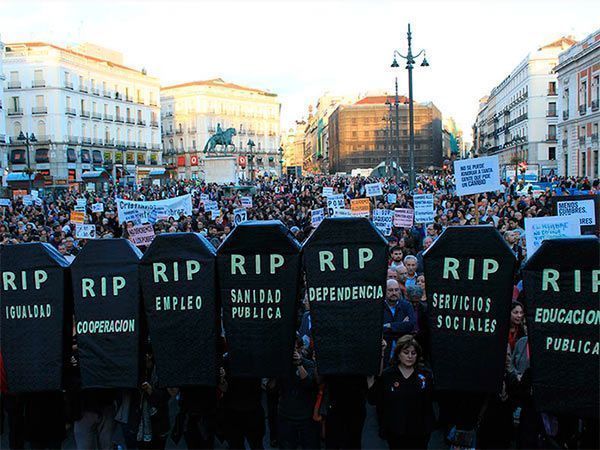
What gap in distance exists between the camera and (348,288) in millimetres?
4781

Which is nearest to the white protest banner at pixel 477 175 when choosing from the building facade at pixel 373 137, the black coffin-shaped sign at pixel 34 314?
the black coffin-shaped sign at pixel 34 314

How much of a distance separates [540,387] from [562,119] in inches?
2269

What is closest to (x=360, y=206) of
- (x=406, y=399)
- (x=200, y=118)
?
(x=406, y=399)

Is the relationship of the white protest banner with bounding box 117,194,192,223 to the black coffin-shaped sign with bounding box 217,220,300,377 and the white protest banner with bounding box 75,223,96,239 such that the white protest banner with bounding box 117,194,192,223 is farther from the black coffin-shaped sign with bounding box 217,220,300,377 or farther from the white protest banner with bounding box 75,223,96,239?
the black coffin-shaped sign with bounding box 217,220,300,377

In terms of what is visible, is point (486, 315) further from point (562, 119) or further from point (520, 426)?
point (562, 119)

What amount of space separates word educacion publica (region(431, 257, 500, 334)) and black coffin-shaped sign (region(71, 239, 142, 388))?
2.30 meters

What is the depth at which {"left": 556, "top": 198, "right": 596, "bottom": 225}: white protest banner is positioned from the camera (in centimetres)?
1061

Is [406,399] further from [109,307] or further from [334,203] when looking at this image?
[334,203]

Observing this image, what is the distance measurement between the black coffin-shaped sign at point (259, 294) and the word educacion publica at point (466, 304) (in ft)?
3.54

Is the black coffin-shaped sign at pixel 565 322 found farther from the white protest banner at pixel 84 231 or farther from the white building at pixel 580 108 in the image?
the white building at pixel 580 108

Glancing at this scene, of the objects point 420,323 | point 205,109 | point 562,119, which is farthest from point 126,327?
point 205,109

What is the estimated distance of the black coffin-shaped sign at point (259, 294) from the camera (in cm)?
483

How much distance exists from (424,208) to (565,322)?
1009cm

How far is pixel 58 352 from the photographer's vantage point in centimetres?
509
